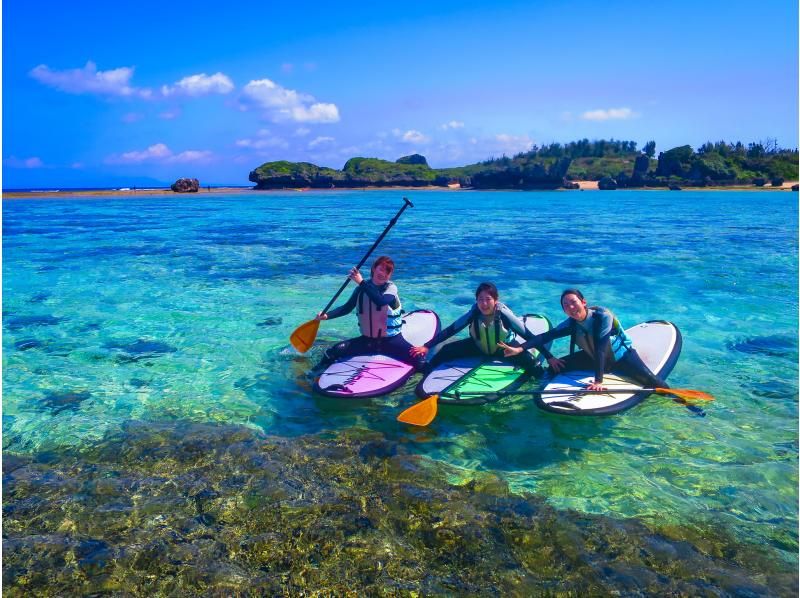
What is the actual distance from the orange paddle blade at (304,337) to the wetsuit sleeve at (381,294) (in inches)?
63.2

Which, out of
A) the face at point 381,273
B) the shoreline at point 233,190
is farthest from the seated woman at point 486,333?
the shoreline at point 233,190

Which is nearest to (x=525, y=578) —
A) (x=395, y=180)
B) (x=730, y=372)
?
(x=730, y=372)

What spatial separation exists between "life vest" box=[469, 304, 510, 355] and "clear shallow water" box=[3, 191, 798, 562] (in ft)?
2.87

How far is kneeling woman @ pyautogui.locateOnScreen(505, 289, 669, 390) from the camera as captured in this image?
6.84 m

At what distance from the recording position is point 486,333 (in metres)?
7.60

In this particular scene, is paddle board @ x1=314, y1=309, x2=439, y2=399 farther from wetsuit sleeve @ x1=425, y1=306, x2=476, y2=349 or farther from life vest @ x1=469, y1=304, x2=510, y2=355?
life vest @ x1=469, y1=304, x2=510, y2=355

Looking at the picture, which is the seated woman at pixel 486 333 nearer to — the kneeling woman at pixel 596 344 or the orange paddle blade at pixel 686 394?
the kneeling woman at pixel 596 344

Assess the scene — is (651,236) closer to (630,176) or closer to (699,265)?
(699,265)

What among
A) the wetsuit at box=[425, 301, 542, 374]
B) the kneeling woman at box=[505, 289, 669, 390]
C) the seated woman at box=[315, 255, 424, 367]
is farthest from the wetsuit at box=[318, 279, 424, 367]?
the kneeling woman at box=[505, 289, 669, 390]

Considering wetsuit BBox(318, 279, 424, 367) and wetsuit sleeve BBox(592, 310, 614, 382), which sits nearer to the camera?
wetsuit sleeve BBox(592, 310, 614, 382)

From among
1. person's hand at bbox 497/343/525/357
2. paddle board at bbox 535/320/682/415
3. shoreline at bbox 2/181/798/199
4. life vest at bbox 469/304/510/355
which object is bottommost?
paddle board at bbox 535/320/682/415

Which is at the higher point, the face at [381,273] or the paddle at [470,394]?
the face at [381,273]

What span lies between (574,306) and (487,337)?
133cm

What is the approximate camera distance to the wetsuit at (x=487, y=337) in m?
7.42
